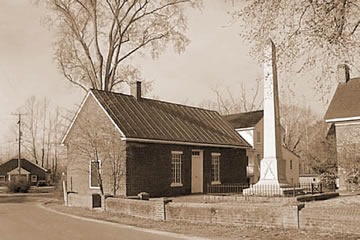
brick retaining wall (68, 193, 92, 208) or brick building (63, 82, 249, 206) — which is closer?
brick retaining wall (68, 193, 92, 208)

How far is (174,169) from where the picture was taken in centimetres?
2988

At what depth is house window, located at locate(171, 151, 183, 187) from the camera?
29.6 metres

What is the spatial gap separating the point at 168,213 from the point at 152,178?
10.8 metres

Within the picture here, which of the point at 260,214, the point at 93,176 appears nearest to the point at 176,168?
the point at 93,176

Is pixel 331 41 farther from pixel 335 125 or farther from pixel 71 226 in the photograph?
pixel 335 125

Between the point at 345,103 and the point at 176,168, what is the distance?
14300 millimetres

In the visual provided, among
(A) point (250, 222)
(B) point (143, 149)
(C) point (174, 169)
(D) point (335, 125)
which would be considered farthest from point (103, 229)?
(D) point (335, 125)

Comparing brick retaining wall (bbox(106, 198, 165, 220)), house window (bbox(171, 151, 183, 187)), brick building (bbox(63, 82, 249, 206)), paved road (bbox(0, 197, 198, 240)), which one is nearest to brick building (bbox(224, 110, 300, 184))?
brick building (bbox(63, 82, 249, 206))

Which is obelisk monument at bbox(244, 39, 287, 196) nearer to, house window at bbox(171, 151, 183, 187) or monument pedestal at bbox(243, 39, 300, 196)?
monument pedestal at bbox(243, 39, 300, 196)

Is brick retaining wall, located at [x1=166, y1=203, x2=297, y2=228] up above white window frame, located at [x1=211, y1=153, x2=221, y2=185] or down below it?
below

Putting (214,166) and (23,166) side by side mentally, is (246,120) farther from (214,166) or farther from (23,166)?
(23,166)

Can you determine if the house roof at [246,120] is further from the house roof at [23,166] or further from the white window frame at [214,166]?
the house roof at [23,166]

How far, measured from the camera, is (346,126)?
34.3 metres

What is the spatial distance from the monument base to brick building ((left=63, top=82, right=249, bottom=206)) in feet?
23.7
